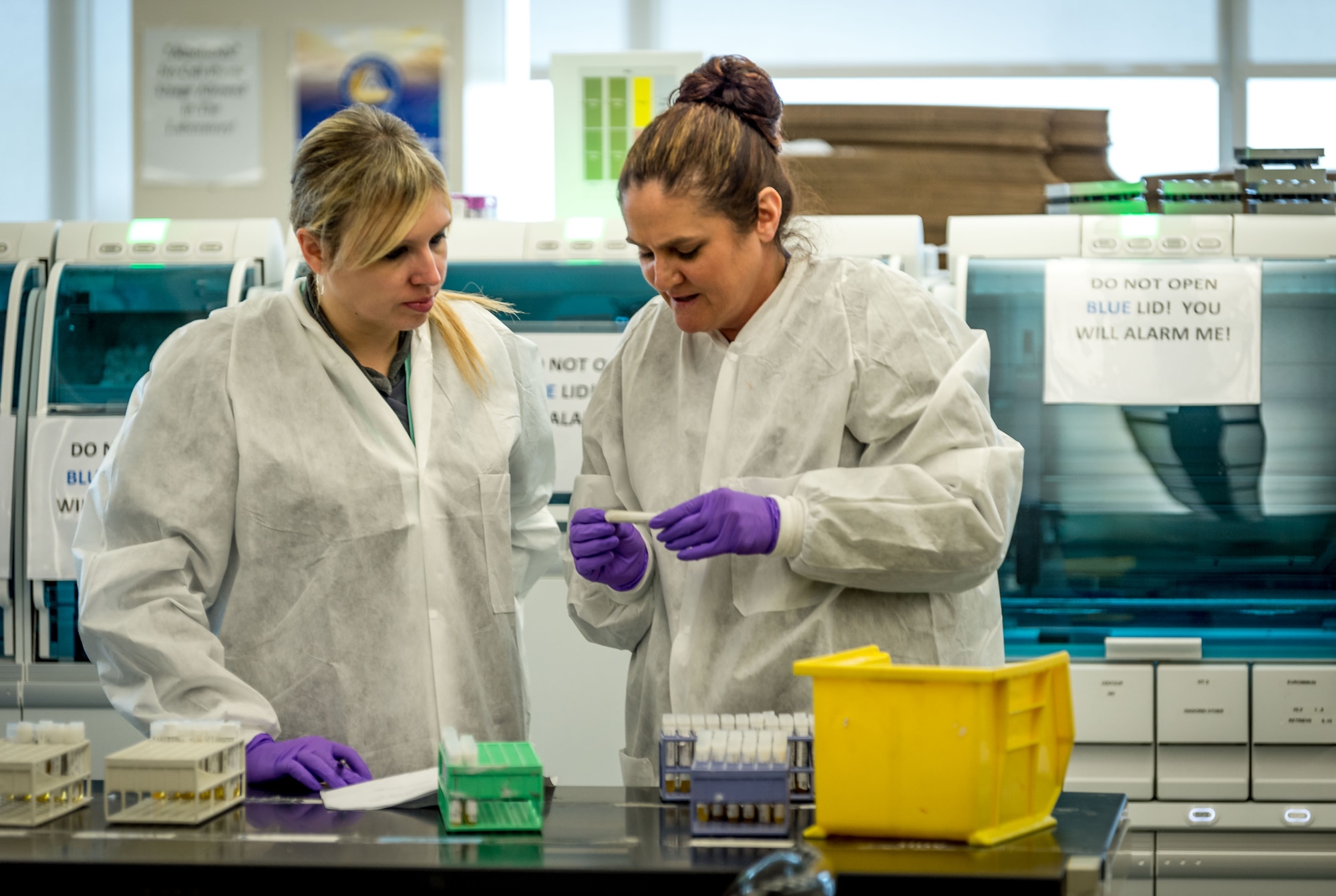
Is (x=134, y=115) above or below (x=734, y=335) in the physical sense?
above

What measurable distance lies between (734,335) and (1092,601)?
1.24 metres

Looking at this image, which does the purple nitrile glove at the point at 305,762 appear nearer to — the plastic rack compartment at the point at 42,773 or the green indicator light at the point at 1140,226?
the plastic rack compartment at the point at 42,773

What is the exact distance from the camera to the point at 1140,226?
8.81ft

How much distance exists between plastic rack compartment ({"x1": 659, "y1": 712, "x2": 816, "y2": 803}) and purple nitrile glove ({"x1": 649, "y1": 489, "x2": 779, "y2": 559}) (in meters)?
0.22

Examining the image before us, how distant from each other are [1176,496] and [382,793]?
1.85 meters

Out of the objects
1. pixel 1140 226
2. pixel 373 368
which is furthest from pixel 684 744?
pixel 1140 226

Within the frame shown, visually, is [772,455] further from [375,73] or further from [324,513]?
[375,73]

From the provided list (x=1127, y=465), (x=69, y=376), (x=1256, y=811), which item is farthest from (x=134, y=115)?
(x=1256, y=811)

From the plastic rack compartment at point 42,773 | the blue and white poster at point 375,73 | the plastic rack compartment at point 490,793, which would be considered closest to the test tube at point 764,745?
the plastic rack compartment at point 490,793

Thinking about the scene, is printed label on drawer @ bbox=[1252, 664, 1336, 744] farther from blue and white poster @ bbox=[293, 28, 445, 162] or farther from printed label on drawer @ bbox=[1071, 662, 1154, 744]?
blue and white poster @ bbox=[293, 28, 445, 162]

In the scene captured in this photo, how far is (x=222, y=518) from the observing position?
182 cm

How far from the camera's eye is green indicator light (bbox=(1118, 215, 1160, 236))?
2.68 meters

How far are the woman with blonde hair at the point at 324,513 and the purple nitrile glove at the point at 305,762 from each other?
89mm

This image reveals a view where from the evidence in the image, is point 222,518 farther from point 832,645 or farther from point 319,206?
point 832,645
